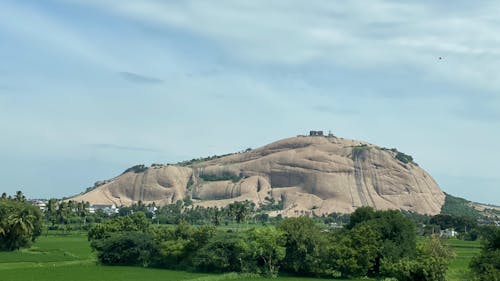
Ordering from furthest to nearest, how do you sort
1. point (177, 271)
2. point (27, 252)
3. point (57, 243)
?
point (57, 243)
point (27, 252)
point (177, 271)

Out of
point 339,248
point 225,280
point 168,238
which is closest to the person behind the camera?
point 225,280

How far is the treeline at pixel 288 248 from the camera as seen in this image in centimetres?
6328

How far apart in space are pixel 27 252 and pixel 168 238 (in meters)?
22.2

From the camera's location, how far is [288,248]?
67.2 meters

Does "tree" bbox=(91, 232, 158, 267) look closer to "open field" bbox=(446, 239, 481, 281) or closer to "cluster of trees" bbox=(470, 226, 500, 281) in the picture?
"open field" bbox=(446, 239, 481, 281)

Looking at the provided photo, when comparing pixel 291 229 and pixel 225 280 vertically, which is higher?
pixel 291 229

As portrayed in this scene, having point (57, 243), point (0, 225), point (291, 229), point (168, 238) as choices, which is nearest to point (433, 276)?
point (291, 229)

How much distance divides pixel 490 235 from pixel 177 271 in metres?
33.9

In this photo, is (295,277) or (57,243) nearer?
(295,277)

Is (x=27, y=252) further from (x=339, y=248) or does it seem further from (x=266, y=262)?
(x=339, y=248)

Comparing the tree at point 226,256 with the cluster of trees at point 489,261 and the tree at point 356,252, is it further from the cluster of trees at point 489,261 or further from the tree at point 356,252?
the cluster of trees at point 489,261

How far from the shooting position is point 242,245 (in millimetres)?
66125

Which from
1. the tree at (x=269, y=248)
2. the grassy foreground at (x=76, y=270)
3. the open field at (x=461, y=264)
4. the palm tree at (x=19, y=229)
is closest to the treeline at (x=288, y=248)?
the tree at (x=269, y=248)

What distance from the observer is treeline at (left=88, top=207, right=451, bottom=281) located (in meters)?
63.3
